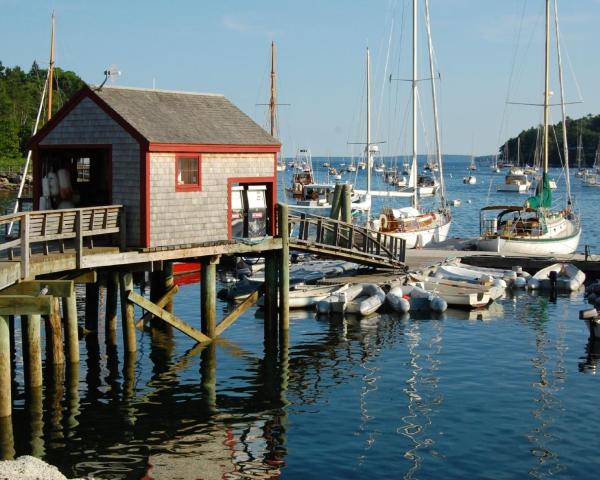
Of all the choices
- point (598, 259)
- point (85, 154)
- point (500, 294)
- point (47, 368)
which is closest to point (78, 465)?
point (47, 368)

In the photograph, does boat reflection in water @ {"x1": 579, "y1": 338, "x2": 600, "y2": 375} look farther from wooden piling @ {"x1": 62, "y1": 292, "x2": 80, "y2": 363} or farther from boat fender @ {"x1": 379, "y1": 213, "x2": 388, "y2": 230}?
boat fender @ {"x1": 379, "y1": 213, "x2": 388, "y2": 230}

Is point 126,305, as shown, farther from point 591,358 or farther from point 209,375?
point 591,358

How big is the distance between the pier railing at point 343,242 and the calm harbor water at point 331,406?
270 centimetres

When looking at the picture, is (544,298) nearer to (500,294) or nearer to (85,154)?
(500,294)

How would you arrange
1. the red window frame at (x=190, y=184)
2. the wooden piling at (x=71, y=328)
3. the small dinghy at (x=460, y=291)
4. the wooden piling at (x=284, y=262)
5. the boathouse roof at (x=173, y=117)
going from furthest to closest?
the small dinghy at (x=460, y=291), the wooden piling at (x=284, y=262), the red window frame at (x=190, y=184), the boathouse roof at (x=173, y=117), the wooden piling at (x=71, y=328)

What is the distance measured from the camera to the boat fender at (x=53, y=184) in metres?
27.4

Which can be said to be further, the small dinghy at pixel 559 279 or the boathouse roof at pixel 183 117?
the small dinghy at pixel 559 279

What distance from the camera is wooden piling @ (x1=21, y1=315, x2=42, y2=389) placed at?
2248 centimetres

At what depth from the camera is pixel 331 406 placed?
23891 millimetres

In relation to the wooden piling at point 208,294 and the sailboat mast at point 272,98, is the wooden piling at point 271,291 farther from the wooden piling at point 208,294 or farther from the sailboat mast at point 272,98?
the sailboat mast at point 272,98

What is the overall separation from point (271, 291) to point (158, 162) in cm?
646

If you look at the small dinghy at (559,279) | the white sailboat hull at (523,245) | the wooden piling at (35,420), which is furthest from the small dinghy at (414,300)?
the wooden piling at (35,420)

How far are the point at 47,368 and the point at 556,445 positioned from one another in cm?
1282

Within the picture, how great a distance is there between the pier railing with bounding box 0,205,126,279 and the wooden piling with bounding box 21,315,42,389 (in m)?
1.17
